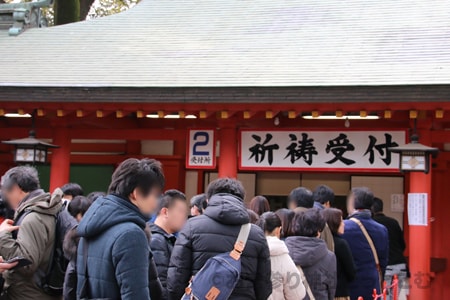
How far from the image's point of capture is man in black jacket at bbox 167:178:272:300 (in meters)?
3.91

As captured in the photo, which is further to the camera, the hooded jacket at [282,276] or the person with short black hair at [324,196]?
the person with short black hair at [324,196]

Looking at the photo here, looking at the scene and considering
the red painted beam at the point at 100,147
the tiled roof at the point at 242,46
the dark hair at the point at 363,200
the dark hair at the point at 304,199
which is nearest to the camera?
the dark hair at the point at 304,199

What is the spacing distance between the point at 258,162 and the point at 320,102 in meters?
1.51

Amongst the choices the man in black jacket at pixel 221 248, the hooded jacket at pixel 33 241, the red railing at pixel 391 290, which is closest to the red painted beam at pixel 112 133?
the red railing at pixel 391 290

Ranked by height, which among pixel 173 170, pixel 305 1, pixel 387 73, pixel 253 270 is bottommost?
pixel 253 270

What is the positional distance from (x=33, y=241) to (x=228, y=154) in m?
5.17

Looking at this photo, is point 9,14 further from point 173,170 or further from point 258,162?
point 258,162

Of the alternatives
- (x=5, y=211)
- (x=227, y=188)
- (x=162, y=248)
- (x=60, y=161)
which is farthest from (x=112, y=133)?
(x=227, y=188)

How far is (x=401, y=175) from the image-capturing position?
10531 mm

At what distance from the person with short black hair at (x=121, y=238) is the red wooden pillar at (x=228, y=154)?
19.0ft

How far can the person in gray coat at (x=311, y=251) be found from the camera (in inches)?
190

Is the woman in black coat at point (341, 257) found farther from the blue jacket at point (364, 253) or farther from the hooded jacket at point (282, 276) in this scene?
the hooded jacket at point (282, 276)

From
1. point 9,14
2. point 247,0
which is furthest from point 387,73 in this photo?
point 9,14

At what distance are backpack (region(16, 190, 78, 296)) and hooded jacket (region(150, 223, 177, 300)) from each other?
1.76 feet
